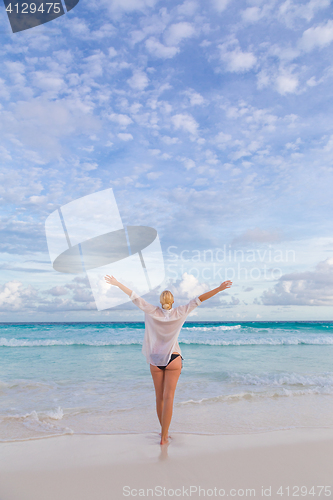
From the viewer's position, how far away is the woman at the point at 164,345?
358cm

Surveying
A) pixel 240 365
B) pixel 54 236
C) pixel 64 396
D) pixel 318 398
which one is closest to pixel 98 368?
pixel 64 396

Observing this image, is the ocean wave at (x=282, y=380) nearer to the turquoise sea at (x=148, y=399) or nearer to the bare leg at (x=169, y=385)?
the turquoise sea at (x=148, y=399)

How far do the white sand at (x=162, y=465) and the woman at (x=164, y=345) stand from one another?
489 millimetres

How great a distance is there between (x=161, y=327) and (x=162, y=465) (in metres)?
1.45

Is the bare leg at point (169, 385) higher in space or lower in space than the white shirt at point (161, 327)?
lower

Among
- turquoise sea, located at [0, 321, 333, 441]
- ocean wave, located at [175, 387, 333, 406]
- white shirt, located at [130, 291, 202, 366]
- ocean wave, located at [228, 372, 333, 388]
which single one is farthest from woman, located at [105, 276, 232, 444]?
ocean wave, located at [228, 372, 333, 388]

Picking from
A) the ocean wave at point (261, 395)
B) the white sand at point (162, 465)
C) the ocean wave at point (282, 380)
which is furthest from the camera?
the ocean wave at point (282, 380)

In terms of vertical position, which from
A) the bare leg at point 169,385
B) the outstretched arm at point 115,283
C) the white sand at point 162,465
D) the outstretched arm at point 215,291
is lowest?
the white sand at point 162,465

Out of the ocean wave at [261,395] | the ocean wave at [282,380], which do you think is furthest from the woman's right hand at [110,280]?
the ocean wave at [282,380]

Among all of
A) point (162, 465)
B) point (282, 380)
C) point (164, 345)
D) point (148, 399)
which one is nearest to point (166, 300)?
point (164, 345)

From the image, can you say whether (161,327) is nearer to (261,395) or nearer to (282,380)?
(261,395)

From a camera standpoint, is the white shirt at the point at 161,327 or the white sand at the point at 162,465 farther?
the white shirt at the point at 161,327

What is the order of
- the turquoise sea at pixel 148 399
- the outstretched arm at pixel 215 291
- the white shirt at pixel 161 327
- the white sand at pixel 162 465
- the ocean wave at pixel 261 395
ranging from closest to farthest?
the white sand at pixel 162 465
the outstretched arm at pixel 215 291
the white shirt at pixel 161 327
the turquoise sea at pixel 148 399
the ocean wave at pixel 261 395

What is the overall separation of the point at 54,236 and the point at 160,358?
366 cm
